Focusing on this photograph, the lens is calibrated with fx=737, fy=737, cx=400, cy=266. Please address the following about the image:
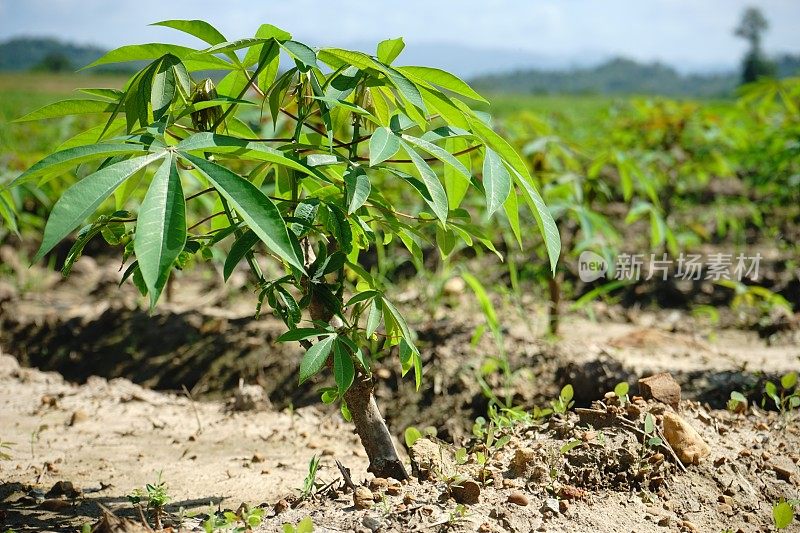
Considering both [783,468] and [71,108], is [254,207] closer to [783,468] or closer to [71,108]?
[71,108]

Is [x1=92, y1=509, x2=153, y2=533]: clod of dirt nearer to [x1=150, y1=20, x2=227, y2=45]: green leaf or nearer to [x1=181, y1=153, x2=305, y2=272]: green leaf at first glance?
[x1=181, y1=153, x2=305, y2=272]: green leaf

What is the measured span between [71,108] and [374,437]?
34.4 inches

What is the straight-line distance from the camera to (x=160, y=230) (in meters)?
0.92

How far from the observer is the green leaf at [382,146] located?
1.09 m

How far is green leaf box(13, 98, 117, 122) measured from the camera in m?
1.31

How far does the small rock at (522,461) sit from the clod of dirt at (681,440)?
341 millimetres

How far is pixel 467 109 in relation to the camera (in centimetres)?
133

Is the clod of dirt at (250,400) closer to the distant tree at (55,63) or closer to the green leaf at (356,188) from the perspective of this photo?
the green leaf at (356,188)

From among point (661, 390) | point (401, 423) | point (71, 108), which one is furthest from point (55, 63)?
point (661, 390)

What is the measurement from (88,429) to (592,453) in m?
1.46

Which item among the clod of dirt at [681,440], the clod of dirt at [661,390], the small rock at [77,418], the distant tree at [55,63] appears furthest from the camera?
the distant tree at [55,63]

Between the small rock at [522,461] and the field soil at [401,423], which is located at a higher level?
the small rock at [522,461]

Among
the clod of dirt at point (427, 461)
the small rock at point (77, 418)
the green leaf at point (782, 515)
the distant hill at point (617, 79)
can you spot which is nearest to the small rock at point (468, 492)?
the clod of dirt at point (427, 461)

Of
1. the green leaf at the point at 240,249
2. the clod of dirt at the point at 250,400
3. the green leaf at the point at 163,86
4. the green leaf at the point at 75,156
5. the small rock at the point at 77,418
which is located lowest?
the small rock at the point at 77,418
